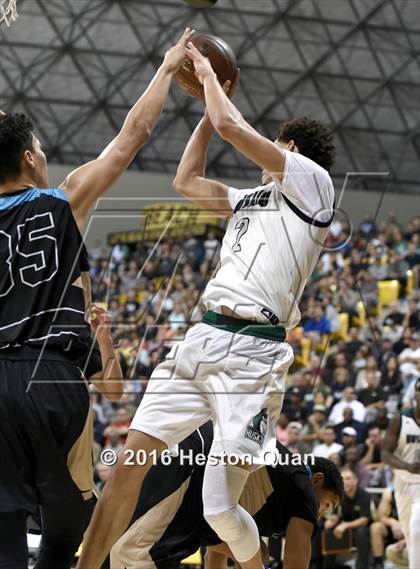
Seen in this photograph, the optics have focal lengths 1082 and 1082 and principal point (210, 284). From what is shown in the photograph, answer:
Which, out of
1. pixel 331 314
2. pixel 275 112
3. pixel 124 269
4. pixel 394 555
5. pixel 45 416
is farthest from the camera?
pixel 275 112

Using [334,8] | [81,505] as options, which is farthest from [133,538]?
[334,8]

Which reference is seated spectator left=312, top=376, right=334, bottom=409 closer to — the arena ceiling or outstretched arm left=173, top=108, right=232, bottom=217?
outstretched arm left=173, top=108, right=232, bottom=217

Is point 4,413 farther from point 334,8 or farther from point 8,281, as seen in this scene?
point 334,8

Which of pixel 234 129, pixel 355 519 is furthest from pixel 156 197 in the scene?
pixel 234 129

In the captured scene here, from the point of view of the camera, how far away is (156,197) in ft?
79.9

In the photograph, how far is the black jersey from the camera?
3910 mm

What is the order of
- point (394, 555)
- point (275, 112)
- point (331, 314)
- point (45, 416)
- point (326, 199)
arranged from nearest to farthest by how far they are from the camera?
point (45, 416), point (326, 199), point (394, 555), point (331, 314), point (275, 112)

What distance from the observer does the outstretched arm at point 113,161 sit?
13.1 ft

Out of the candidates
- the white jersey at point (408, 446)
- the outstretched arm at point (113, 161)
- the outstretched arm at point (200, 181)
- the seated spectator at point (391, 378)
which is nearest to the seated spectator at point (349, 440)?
the seated spectator at point (391, 378)

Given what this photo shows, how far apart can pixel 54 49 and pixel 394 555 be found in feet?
59.5

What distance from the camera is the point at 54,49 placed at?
2470cm

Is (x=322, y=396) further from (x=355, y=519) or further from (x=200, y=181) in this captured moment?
(x=200, y=181)

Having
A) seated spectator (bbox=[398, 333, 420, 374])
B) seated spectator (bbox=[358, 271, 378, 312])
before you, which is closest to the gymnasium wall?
seated spectator (bbox=[358, 271, 378, 312])

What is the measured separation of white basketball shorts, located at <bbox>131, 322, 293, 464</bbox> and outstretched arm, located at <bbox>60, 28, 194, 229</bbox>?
1047mm
